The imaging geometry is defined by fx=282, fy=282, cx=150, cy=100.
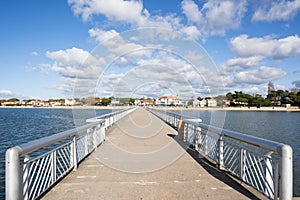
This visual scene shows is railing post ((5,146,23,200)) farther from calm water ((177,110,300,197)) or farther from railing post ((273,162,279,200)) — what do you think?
calm water ((177,110,300,197))

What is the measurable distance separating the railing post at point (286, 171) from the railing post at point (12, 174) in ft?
10.6

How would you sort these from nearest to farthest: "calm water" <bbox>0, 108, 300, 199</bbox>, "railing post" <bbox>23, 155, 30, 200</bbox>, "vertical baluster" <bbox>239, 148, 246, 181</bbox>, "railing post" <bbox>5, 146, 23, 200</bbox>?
"railing post" <bbox>5, 146, 23, 200</bbox> < "railing post" <bbox>23, 155, 30, 200</bbox> < "vertical baluster" <bbox>239, 148, 246, 181</bbox> < "calm water" <bbox>0, 108, 300, 199</bbox>

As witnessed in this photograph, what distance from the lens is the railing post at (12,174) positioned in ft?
10.8

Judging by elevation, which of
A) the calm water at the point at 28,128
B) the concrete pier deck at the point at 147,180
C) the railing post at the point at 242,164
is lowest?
the calm water at the point at 28,128

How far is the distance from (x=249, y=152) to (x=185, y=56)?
1059 centimetres

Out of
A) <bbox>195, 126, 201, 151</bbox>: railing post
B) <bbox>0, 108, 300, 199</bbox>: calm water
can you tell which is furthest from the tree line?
<bbox>195, 126, 201, 151</bbox>: railing post

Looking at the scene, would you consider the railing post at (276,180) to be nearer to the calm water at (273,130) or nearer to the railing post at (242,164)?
the railing post at (242,164)

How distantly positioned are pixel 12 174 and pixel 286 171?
3315 millimetres

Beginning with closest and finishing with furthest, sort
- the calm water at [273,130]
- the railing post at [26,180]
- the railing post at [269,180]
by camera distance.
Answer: the railing post at [26,180] → the railing post at [269,180] → the calm water at [273,130]

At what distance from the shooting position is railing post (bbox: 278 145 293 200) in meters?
3.50

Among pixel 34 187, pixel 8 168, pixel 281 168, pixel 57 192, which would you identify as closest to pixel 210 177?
pixel 281 168

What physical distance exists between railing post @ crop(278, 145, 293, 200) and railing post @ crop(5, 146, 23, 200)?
3242mm

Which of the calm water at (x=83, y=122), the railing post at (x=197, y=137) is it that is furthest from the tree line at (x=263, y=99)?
the railing post at (x=197, y=137)

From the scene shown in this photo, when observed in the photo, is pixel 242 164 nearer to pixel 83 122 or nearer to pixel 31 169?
pixel 31 169
